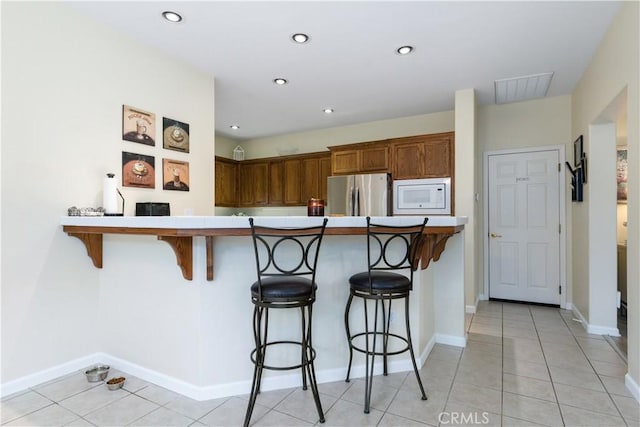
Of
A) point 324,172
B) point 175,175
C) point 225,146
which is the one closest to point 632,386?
point 175,175

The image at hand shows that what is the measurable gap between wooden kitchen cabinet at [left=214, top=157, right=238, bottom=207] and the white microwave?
311 centimetres

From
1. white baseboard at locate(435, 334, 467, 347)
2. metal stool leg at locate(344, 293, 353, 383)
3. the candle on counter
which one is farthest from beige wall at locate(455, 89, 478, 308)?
the candle on counter

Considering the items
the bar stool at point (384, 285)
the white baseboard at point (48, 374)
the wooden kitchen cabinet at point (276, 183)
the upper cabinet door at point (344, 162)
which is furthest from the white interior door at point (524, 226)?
the white baseboard at point (48, 374)

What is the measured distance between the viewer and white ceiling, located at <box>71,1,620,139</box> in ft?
7.85

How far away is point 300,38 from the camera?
278cm

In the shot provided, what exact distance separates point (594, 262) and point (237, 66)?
4008mm

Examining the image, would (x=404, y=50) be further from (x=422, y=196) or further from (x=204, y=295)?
(x=204, y=295)

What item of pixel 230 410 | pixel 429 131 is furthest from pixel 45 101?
pixel 429 131

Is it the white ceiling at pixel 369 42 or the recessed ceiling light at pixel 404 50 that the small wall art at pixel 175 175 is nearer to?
the white ceiling at pixel 369 42

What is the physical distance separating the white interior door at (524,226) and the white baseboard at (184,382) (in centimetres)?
253

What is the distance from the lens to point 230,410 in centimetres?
190

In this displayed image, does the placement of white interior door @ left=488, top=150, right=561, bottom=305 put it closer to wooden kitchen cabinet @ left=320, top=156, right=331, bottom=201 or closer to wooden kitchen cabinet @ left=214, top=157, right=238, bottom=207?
wooden kitchen cabinet @ left=320, top=156, right=331, bottom=201

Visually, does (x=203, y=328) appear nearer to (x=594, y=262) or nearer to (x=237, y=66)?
(x=237, y=66)

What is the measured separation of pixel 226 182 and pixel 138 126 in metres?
3.29
